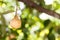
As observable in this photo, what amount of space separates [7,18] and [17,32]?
2.7 inches

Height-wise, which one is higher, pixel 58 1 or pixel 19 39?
pixel 58 1

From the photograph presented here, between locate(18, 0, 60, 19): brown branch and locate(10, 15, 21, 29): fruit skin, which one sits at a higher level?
locate(18, 0, 60, 19): brown branch

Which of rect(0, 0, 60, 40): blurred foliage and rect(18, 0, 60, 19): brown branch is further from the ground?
rect(18, 0, 60, 19): brown branch

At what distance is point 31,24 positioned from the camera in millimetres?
845

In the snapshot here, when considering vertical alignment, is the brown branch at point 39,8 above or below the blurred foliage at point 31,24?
above

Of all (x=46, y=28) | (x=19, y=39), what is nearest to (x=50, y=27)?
(x=46, y=28)

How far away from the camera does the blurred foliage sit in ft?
2.74

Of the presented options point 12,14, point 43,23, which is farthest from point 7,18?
point 43,23

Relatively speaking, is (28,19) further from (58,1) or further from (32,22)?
(58,1)

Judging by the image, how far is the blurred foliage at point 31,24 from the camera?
836 mm

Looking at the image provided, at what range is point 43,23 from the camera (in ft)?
2.77

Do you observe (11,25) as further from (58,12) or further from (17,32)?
(58,12)

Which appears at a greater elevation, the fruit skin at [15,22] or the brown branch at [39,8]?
the brown branch at [39,8]

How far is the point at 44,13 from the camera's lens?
0.84 m
